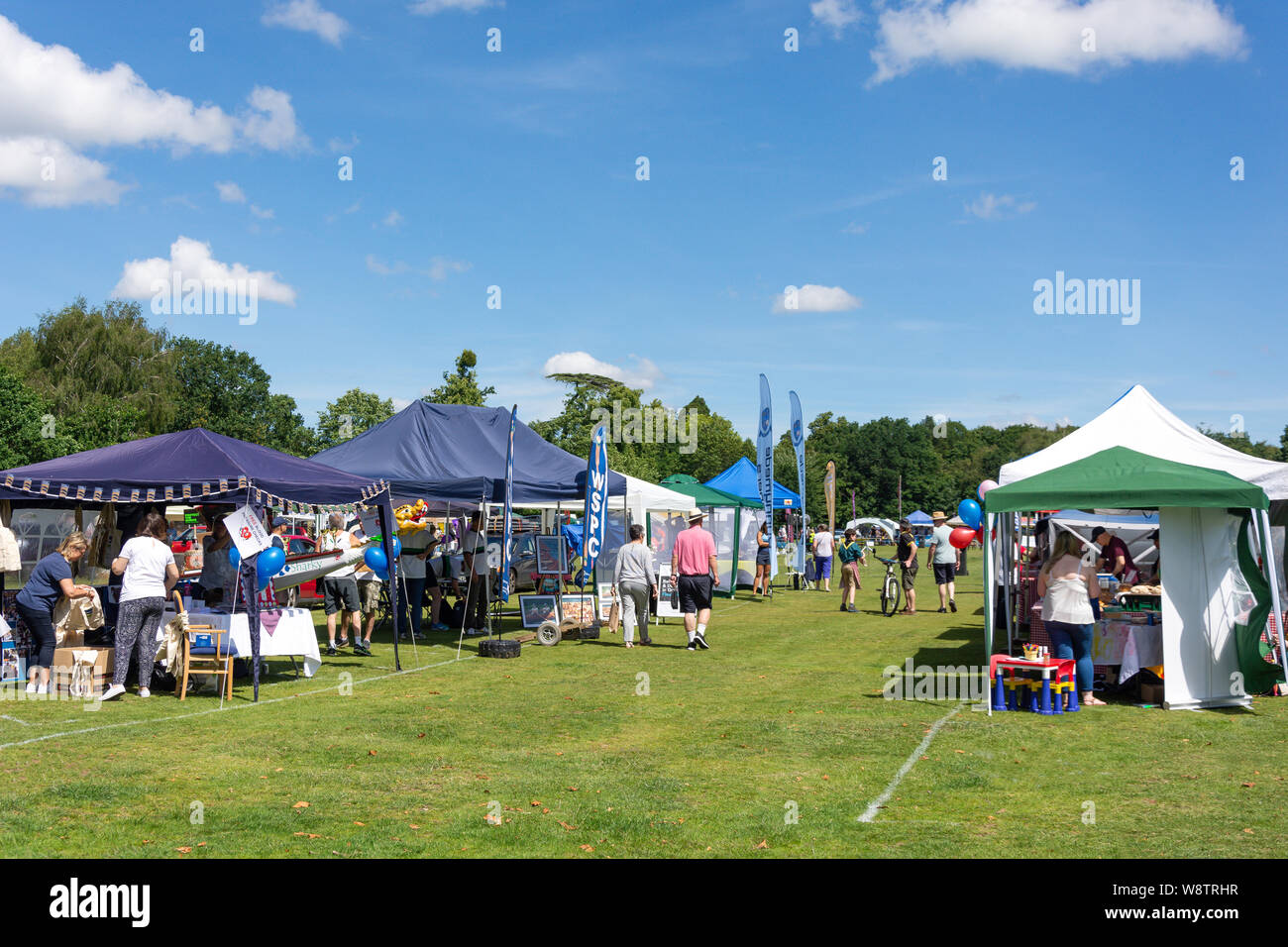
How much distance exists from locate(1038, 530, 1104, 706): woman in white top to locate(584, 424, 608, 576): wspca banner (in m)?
6.74

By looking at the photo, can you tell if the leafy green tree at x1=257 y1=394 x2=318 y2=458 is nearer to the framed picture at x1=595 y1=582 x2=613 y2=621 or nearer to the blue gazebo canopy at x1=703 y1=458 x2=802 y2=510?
the blue gazebo canopy at x1=703 y1=458 x2=802 y2=510

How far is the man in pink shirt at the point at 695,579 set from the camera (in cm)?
1399

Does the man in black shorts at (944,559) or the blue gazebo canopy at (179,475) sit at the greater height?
the blue gazebo canopy at (179,475)

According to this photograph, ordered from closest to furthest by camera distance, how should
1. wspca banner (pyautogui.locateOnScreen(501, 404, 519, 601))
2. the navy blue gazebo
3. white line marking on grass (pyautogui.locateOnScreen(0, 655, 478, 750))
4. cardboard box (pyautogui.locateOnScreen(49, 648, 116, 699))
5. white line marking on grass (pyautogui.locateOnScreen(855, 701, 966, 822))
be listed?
1. white line marking on grass (pyautogui.locateOnScreen(855, 701, 966, 822))
2. white line marking on grass (pyautogui.locateOnScreen(0, 655, 478, 750))
3. cardboard box (pyautogui.locateOnScreen(49, 648, 116, 699))
4. the navy blue gazebo
5. wspca banner (pyautogui.locateOnScreen(501, 404, 519, 601))

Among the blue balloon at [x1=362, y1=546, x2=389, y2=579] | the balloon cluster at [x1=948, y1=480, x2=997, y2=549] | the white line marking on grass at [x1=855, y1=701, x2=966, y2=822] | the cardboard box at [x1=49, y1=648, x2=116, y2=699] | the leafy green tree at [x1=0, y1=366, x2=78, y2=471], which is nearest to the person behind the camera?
the white line marking on grass at [x1=855, y1=701, x2=966, y2=822]

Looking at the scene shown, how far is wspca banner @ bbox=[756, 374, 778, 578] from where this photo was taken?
22750mm

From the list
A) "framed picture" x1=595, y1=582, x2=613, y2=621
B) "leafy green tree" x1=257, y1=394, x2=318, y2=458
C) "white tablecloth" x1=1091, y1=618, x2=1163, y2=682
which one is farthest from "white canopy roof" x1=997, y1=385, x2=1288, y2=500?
"leafy green tree" x1=257, y1=394, x2=318, y2=458

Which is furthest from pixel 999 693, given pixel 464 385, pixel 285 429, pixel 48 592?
pixel 285 429

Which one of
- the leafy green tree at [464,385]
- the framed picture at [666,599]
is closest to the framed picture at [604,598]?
the framed picture at [666,599]

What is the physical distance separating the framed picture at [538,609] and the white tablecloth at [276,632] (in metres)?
3.98

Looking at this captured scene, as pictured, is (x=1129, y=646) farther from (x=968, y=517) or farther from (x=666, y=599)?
(x=666, y=599)

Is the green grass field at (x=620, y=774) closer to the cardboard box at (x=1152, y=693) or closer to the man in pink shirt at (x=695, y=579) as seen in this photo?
the cardboard box at (x=1152, y=693)

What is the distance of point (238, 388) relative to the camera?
7444 centimetres

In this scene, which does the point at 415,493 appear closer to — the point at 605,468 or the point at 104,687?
the point at 605,468
